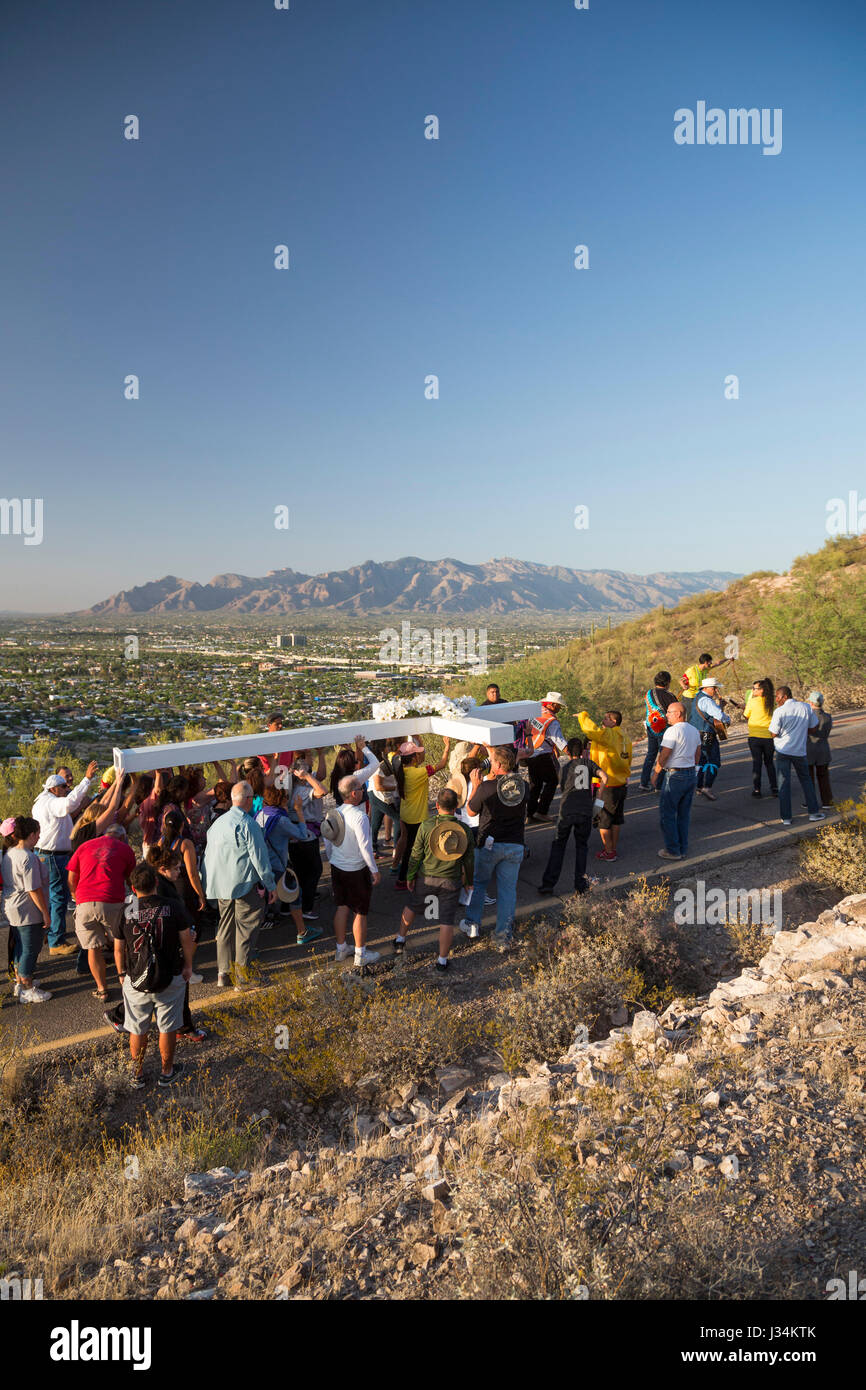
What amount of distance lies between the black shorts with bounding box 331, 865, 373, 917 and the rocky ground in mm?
1599

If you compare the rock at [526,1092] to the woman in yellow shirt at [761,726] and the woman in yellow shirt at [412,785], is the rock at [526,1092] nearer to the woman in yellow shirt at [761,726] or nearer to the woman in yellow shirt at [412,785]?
the woman in yellow shirt at [412,785]

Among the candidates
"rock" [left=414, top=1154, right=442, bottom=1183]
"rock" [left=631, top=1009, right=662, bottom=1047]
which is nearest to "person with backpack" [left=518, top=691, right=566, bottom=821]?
"rock" [left=631, top=1009, right=662, bottom=1047]

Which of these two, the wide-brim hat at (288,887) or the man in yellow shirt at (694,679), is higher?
the man in yellow shirt at (694,679)

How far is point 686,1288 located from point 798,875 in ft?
20.2

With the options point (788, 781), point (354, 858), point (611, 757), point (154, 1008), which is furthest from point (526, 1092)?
point (788, 781)

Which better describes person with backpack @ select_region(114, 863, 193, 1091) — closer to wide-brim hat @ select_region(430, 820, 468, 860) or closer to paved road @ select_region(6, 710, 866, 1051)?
paved road @ select_region(6, 710, 866, 1051)

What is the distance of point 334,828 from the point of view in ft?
→ 20.7

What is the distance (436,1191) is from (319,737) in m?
4.72

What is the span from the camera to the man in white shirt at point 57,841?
678 cm

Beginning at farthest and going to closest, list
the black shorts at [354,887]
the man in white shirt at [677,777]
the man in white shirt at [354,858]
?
the man in white shirt at [677,777]
the black shorts at [354,887]
the man in white shirt at [354,858]

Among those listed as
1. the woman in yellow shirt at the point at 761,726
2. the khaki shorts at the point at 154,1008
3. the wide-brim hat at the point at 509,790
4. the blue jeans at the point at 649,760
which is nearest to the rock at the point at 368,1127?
the khaki shorts at the point at 154,1008

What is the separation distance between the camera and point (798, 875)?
8.22 m
